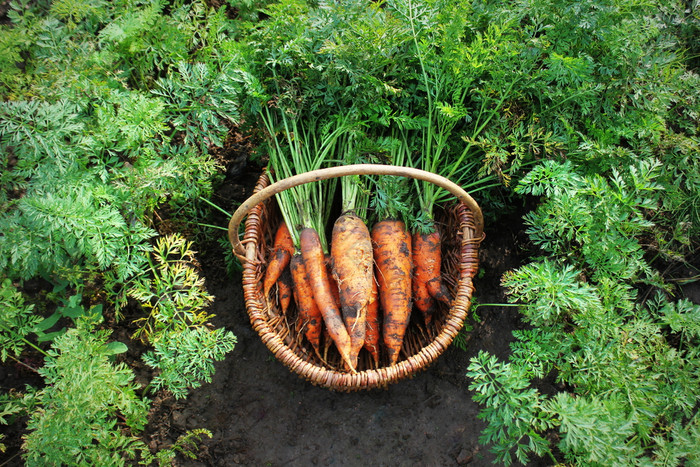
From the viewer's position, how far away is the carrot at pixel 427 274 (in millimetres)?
2186

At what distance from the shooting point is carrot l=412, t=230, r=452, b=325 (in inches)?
86.0

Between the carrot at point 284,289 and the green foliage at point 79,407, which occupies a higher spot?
the green foliage at point 79,407

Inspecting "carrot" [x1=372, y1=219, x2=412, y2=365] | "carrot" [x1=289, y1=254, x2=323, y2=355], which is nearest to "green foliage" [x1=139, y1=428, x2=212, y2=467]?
"carrot" [x1=289, y1=254, x2=323, y2=355]

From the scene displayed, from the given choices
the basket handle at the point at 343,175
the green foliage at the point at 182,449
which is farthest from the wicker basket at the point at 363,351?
the green foliage at the point at 182,449

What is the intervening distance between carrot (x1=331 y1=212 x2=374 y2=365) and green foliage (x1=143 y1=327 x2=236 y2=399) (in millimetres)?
550

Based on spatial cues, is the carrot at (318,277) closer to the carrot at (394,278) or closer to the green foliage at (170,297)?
the carrot at (394,278)

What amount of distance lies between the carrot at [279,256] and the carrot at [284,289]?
0.04 metres

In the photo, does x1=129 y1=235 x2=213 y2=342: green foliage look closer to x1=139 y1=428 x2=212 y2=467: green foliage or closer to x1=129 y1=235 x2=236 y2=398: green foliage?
x1=129 y1=235 x2=236 y2=398: green foliage

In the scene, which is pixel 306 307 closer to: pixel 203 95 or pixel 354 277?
pixel 354 277

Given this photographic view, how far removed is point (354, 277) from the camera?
206 centimetres

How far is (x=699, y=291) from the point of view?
2383 mm

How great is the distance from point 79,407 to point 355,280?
3.97ft

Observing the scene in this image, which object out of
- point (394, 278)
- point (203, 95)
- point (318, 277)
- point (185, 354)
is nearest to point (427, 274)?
point (394, 278)

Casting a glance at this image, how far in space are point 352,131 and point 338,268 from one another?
66 centimetres
